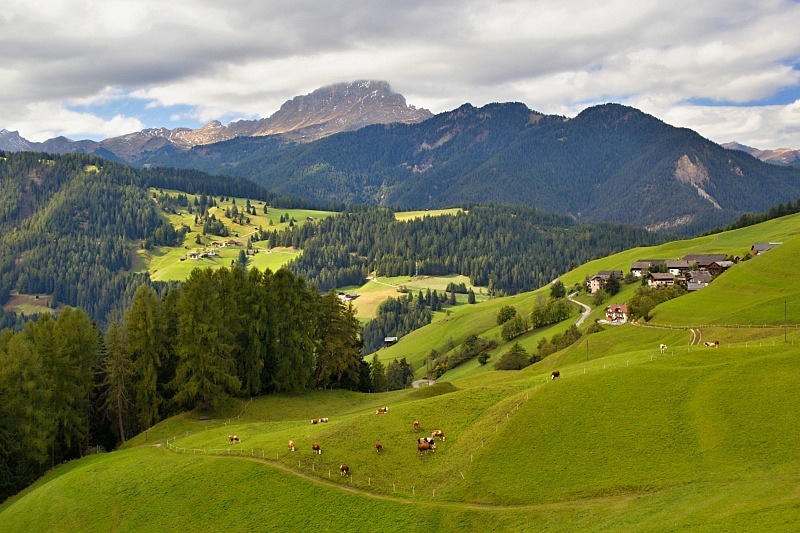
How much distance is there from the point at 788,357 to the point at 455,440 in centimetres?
2938

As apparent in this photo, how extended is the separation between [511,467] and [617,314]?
92150 millimetres

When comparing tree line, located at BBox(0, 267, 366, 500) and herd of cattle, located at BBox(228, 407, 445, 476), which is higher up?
tree line, located at BBox(0, 267, 366, 500)

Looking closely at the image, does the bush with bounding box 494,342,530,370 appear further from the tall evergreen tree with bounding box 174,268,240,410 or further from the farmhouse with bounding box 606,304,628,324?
the tall evergreen tree with bounding box 174,268,240,410

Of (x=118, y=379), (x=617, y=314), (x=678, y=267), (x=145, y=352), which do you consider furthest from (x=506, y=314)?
(x=118, y=379)

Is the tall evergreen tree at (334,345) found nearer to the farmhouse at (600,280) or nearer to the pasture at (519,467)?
the pasture at (519,467)

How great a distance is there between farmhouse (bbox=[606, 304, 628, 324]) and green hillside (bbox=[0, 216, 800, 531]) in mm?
65277

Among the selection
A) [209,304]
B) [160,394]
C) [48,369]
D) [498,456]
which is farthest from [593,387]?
[48,369]

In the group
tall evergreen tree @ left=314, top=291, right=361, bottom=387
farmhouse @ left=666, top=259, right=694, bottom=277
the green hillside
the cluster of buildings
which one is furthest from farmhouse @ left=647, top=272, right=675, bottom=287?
the green hillside

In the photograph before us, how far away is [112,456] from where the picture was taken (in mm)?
61031

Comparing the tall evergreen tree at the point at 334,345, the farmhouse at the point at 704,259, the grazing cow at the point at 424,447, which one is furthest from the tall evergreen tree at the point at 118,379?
the farmhouse at the point at 704,259

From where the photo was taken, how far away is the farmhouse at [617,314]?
412ft

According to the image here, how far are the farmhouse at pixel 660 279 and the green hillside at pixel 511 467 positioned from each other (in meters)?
96.9

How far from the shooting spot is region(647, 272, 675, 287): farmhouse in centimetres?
15375

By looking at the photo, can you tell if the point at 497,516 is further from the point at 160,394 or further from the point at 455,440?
the point at 160,394
